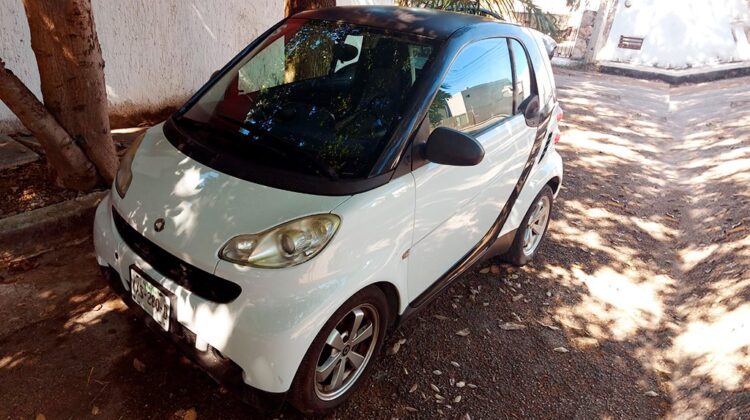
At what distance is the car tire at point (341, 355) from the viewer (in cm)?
204

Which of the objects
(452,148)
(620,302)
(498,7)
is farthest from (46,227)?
(498,7)

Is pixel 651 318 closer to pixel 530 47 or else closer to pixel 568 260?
pixel 568 260

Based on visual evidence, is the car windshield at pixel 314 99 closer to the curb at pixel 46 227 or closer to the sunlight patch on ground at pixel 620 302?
the curb at pixel 46 227

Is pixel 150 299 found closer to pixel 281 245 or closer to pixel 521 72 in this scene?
pixel 281 245

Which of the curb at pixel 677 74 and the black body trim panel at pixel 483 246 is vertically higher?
the black body trim panel at pixel 483 246

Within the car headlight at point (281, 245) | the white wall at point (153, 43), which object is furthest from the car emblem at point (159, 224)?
the white wall at point (153, 43)

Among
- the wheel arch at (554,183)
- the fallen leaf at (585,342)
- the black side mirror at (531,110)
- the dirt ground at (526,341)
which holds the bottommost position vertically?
the fallen leaf at (585,342)

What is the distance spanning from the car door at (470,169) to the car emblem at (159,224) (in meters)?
1.09

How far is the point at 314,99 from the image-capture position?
2580 mm

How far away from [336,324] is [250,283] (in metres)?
0.41

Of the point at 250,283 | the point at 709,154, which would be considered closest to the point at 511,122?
the point at 250,283

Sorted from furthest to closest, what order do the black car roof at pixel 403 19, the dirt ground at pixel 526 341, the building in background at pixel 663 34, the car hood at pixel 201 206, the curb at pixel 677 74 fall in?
the building in background at pixel 663 34 < the curb at pixel 677 74 < the black car roof at pixel 403 19 < the dirt ground at pixel 526 341 < the car hood at pixel 201 206

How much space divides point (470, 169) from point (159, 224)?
5.01ft

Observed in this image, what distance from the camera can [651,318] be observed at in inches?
135
